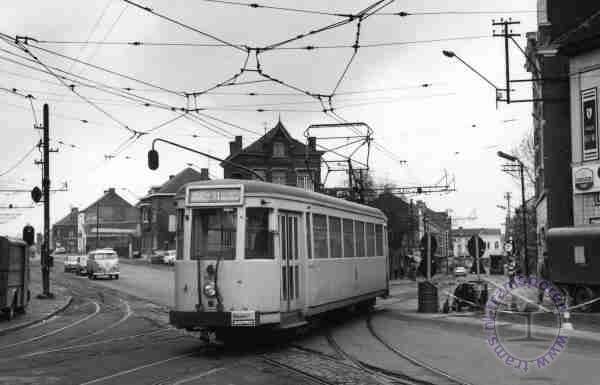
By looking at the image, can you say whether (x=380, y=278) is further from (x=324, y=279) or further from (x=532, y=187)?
(x=532, y=187)

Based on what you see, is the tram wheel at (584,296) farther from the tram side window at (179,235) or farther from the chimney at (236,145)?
the chimney at (236,145)

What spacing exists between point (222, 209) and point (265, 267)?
1.33 m

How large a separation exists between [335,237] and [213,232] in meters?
4.73

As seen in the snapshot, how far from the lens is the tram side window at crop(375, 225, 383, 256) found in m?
23.6

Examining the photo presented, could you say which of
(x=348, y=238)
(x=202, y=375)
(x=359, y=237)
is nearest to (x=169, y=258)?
(x=359, y=237)

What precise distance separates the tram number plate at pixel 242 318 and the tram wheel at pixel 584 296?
15003 mm

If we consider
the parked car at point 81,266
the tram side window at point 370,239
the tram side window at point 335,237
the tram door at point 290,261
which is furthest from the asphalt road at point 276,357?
the parked car at point 81,266

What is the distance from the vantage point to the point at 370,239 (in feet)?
74.3

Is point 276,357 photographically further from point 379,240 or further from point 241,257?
point 379,240

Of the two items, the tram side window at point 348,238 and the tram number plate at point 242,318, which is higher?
the tram side window at point 348,238

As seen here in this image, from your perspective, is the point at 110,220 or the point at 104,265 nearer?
the point at 104,265

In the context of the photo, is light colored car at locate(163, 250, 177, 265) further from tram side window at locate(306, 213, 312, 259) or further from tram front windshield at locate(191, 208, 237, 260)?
tram front windshield at locate(191, 208, 237, 260)

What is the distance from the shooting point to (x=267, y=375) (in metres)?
11.4

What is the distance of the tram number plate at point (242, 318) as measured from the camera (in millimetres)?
13875
